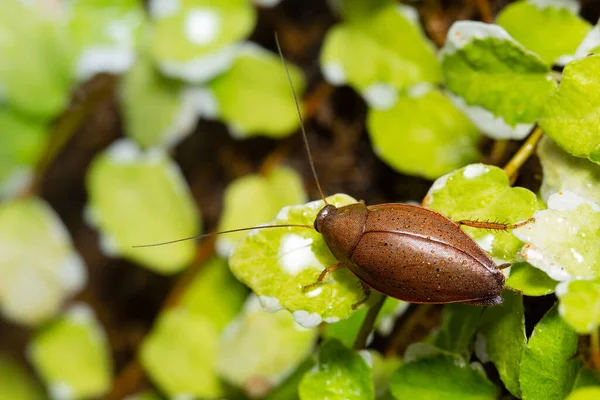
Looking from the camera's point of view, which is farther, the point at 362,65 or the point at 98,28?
the point at 98,28

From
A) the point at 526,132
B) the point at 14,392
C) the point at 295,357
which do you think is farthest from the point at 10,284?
the point at 526,132

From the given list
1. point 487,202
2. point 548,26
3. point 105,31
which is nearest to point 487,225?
point 487,202

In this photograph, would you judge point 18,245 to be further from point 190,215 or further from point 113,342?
point 190,215

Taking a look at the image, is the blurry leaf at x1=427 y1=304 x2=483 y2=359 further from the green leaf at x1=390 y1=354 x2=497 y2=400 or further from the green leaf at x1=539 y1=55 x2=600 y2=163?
the green leaf at x1=539 y1=55 x2=600 y2=163

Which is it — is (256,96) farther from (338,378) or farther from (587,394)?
(587,394)

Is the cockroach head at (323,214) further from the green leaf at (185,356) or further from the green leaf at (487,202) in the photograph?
the green leaf at (185,356)

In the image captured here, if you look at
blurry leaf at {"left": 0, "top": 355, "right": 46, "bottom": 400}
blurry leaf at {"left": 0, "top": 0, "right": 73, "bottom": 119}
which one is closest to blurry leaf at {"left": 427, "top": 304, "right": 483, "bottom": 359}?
blurry leaf at {"left": 0, "top": 0, "right": 73, "bottom": 119}
